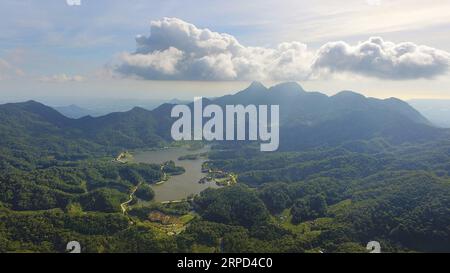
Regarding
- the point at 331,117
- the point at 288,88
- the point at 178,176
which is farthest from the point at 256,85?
the point at 178,176

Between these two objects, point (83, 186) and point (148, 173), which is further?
point (148, 173)

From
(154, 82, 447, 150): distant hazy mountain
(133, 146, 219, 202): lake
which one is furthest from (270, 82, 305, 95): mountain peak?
(133, 146, 219, 202): lake

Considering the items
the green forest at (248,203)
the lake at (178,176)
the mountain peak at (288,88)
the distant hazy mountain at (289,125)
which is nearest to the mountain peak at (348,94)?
the distant hazy mountain at (289,125)

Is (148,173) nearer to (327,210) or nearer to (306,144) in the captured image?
(327,210)

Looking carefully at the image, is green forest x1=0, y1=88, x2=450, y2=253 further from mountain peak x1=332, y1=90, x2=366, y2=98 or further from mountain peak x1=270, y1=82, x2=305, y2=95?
mountain peak x1=270, y1=82, x2=305, y2=95

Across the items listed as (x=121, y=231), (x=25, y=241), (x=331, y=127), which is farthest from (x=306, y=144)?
(x=25, y=241)

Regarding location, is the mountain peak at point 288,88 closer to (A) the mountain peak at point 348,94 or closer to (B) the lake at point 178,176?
(A) the mountain peak at point 348,94

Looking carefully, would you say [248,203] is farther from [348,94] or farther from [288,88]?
[288,88]

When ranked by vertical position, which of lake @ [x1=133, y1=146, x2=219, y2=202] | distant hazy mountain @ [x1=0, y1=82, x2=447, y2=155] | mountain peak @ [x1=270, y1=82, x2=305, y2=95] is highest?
mountain peak @ [x1=270, y1=82, x2=305, y2=95]
